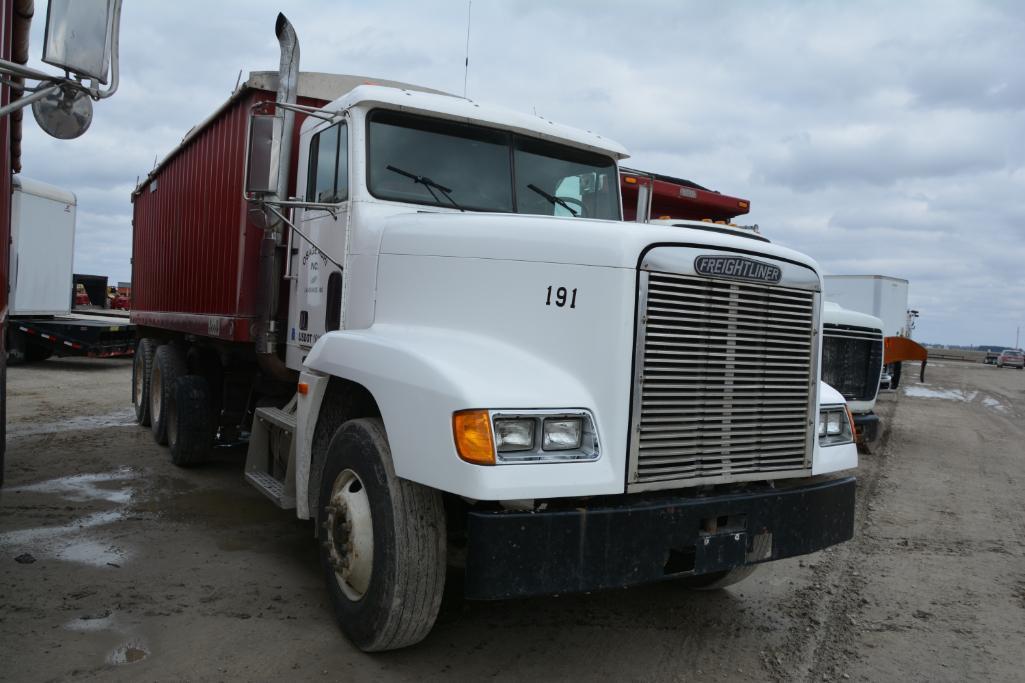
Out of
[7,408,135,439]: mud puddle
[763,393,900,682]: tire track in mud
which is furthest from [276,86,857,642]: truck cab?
[7,408,135,439]: mud puddle

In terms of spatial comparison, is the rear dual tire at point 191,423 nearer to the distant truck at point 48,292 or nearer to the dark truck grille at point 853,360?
the dark truck grille at point 853,360

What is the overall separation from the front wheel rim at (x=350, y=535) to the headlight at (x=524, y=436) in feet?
2.63

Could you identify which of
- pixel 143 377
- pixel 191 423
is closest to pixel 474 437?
pixel 191 423

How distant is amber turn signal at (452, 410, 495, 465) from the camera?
291 centimetres

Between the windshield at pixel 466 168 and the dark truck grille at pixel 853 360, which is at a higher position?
the windshield at pixel 466 168

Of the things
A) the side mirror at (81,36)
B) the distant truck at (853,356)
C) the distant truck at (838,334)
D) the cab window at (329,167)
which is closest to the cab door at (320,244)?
the cab window at (329,167)

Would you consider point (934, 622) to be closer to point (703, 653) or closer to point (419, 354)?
point (703, 653)

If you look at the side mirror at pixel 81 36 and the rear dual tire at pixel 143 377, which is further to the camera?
the rear dual tire at pixel 143 377

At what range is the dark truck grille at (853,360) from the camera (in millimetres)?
9289

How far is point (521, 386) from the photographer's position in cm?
312

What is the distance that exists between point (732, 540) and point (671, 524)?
340mm

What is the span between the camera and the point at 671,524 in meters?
3.18

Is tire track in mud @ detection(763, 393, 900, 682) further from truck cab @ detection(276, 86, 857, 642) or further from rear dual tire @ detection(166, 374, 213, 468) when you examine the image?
rear dual tire @ detection(166, 374, 213, 468)

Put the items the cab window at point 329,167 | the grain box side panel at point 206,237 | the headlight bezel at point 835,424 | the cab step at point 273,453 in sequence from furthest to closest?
the grain box side panel at point 206,237, the cab window at point 329,167, the cab step at point 273,453, the headlight bezel at point 835,424
